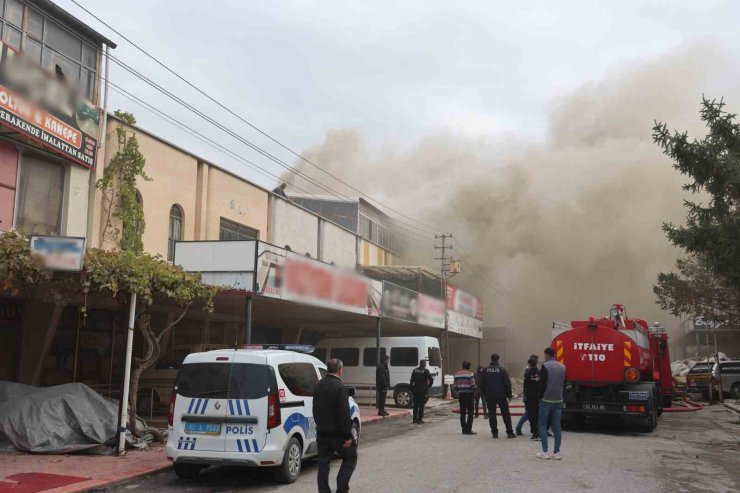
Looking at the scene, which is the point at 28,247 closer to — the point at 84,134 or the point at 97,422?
the point at 97,422

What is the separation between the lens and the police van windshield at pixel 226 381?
7.86 m

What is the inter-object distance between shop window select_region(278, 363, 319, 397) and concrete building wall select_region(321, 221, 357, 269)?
63.3 feet

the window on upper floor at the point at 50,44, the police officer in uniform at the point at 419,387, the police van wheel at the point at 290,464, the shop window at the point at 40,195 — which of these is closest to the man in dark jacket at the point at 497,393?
the police officer in uniform at the point at 419,387

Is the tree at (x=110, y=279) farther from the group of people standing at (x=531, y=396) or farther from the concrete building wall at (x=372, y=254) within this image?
the concrete building wall at (x=372, y=254)

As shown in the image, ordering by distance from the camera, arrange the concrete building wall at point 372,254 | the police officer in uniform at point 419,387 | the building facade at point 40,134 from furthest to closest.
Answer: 1. the concrete building wall at point 372,254
2. the police officer in uniform at point 419,387
3. the building facade at point 40,134

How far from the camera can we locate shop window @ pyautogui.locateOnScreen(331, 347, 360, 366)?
21.6m

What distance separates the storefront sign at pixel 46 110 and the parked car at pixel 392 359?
33.2ft

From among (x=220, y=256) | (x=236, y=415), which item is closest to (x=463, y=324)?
(x=220, y=256)

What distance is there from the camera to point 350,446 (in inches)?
242

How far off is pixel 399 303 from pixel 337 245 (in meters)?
9.13

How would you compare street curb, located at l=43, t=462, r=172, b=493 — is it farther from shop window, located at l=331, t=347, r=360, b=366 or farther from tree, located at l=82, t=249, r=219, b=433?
shop window, located at l=331, t=347, r=360, b=366

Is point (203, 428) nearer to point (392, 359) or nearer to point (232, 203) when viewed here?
point (392, 359)

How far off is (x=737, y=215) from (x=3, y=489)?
14473 millimetres

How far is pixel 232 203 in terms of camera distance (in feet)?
71.7
